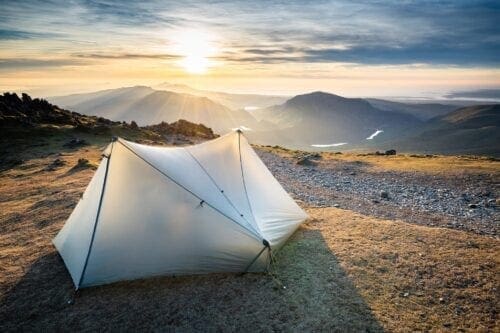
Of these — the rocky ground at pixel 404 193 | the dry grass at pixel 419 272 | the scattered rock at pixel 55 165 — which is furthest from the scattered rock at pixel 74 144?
the dry grass at pixel 419 272

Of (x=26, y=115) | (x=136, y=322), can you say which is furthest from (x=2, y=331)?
(x=26, y=115)

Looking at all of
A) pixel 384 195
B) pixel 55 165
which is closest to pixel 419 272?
pixel 384 195

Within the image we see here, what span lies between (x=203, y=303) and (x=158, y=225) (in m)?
2.91

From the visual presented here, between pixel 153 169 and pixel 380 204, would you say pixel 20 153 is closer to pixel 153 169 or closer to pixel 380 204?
pixel 153 169

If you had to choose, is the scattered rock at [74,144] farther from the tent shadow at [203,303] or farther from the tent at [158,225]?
the tent shadow at [203,303]

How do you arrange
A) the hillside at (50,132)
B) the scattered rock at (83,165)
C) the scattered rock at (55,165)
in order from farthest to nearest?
the hillside at (50,132)
the scattered rock at (55,165)
the scattered rock at (83,165)

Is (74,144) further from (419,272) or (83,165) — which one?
(419,272)

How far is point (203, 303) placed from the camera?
988 cm

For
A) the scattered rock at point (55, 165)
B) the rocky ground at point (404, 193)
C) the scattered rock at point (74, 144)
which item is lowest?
the rocky ground at point (404, 193)

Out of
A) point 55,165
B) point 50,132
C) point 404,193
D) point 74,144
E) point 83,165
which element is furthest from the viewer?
point 50,132

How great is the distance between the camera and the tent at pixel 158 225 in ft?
35.1

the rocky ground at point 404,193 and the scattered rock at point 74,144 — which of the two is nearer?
the rocky ground at point 404,193

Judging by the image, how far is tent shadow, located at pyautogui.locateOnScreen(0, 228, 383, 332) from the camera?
913 cm

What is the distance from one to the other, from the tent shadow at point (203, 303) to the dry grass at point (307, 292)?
3 centimetres
